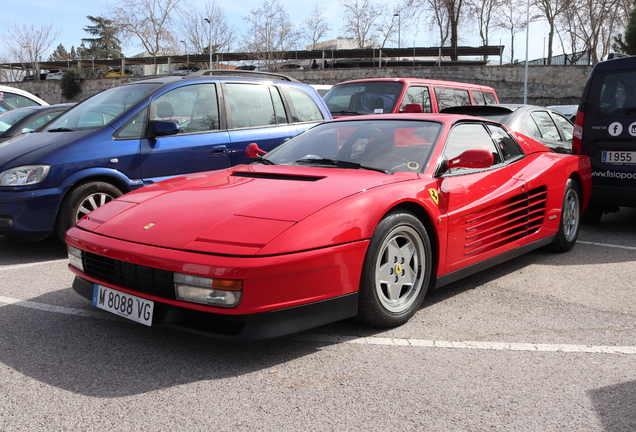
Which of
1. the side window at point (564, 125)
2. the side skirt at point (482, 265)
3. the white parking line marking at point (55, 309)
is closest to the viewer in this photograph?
the white parking line marking at point (55, 309)

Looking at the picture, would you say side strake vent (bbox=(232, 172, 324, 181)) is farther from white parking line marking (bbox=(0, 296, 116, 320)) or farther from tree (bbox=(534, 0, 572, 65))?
tree (bbox=(534, 0, 572, 65))

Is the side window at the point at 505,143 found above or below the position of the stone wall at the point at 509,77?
below

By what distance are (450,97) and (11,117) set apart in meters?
7.05

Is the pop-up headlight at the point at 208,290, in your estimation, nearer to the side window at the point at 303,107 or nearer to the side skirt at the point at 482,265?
the side skirt at the point at 482,265

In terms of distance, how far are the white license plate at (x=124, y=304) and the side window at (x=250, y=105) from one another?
3410 mm

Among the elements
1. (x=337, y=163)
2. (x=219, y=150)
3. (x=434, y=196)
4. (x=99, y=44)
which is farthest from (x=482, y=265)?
(x=99, y=44)

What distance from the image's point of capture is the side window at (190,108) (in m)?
5.82

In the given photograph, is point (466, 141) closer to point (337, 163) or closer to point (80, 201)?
point (337, 163)

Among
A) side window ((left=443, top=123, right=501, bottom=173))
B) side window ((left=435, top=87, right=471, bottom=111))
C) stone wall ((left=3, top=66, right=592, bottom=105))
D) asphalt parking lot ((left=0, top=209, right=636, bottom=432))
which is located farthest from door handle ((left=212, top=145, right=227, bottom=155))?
stone wall ((left=3, top=66, right=592, bottom=105))

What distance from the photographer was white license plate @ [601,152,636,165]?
6.13 meters

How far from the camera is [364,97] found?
30.0ft

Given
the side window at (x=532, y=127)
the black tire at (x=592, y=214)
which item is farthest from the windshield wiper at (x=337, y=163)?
the black tire at (x=592, y=214)

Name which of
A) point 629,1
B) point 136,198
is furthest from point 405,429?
point 629,1

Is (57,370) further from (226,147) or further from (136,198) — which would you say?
(226,147)
